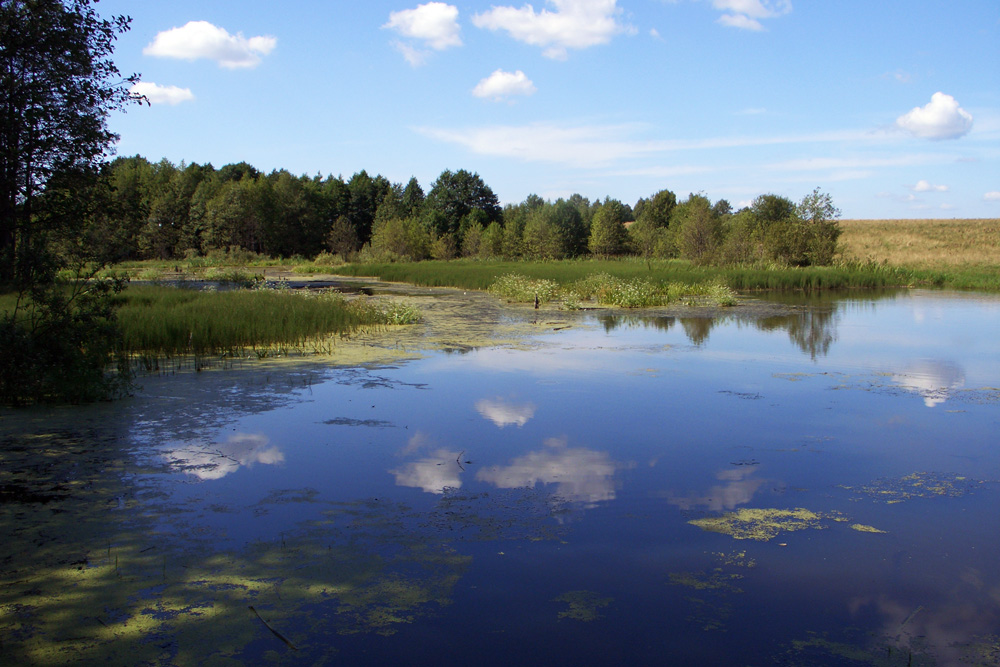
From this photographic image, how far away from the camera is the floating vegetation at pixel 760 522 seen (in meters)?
4.02

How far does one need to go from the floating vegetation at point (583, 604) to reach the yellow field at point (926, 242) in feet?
119

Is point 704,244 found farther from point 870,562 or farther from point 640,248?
point 870,562

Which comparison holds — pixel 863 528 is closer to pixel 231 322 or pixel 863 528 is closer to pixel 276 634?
pixel 276 634

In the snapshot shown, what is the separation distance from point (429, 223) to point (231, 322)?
53062 mm

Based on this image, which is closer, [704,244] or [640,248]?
[704,244]

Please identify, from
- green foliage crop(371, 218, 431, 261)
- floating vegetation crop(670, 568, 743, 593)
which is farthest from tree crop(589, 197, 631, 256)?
floating vegetation crop(670, 568, 743, 593)

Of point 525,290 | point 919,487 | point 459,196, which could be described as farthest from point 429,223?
point 919,487

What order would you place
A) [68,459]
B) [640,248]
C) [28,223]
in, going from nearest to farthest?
[68,459], [28,223], [640,248]

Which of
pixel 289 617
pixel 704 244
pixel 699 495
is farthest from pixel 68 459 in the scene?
pixel 704 244

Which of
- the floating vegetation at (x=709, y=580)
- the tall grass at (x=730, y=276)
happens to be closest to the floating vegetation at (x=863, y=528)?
the floating vegetation at (x=709, y=580)

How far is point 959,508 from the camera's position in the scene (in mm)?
4422

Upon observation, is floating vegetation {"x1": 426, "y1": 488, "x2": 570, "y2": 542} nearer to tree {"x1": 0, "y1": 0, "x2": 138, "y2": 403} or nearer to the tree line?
tree {"x1": 0, "y1": 0, "x2": 138, "y2": 403}

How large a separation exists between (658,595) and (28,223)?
7.96 m

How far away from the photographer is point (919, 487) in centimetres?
482
